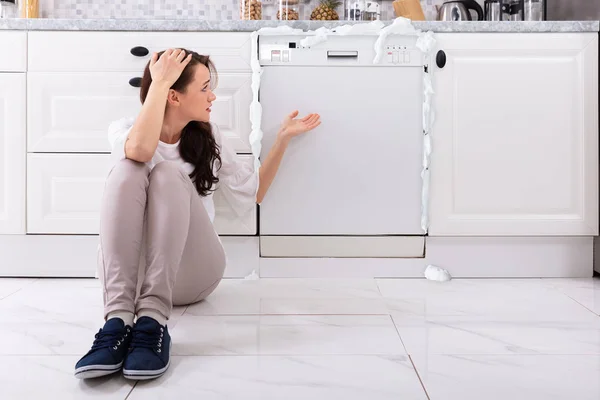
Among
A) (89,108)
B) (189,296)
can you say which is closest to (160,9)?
(89,108)

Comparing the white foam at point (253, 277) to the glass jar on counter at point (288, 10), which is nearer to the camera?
the white foam at point (253, 277)

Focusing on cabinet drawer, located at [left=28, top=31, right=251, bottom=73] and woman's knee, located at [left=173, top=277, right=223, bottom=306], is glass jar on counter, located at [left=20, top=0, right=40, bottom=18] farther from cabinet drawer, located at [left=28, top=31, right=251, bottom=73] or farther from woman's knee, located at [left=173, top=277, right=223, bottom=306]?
woman's knee, located at [left=173, top=277, right=223, bottom=306]

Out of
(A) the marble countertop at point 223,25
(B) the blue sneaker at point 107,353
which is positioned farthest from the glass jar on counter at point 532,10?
(B) the blue sneaker at point 107,353

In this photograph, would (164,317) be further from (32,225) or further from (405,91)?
(405,91)

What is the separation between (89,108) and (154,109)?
74 centimetres

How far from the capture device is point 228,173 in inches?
70.9

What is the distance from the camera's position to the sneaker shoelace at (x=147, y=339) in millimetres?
1092

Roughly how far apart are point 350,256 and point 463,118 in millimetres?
630

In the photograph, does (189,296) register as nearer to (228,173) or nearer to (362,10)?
(228,173)

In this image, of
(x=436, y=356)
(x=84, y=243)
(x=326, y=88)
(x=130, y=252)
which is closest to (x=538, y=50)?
(x=326, y=88)

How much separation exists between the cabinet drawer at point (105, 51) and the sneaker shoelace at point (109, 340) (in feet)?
3.69

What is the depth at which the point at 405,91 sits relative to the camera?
1977 millimetres

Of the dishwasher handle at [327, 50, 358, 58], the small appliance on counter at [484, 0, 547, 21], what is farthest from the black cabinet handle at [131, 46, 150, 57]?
the small appliance on counter at [484, 0, 547, 21]

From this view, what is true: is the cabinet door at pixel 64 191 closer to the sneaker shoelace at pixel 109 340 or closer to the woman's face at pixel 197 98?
the woman's face at pixel 197 98
